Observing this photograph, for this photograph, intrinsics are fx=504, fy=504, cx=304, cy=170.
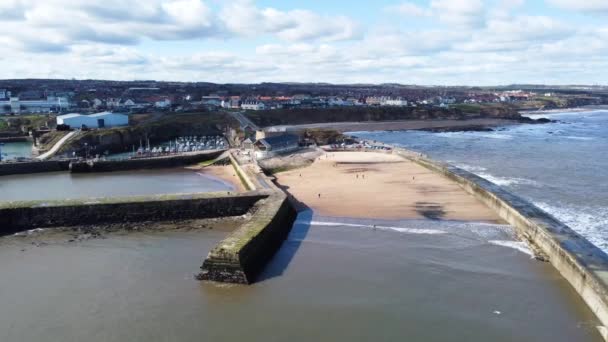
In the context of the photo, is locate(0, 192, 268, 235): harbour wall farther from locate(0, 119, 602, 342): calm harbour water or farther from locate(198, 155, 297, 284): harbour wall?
locate(198, 155, 297, 284): harbour wall

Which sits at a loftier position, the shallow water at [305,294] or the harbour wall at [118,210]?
the harbour wall at [118,210]

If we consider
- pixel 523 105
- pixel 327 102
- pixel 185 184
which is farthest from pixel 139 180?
pixel 523 105

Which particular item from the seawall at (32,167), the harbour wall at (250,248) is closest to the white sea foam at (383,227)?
the harbour wall at (250,248)

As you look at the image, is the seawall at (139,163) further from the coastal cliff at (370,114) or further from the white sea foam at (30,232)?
the coastal cliff at (370,114)

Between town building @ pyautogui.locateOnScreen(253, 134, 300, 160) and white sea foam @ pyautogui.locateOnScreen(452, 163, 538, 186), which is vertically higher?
town building @ pyautogui.locateOnScreen(253, 134, 300, 160)

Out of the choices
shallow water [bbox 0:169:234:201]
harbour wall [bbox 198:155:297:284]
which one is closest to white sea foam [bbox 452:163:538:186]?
harbour wall [bbox 198:155:297:284]

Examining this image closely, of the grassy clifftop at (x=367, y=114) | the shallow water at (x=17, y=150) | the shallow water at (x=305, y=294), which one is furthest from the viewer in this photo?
the grassy clifftop at (x=367, y=114)

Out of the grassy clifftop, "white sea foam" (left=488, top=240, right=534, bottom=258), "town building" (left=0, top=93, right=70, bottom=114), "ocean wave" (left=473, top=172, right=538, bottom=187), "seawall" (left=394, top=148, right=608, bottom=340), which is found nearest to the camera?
"seawall" (left=394, top=148, right=608, bottom=340)
